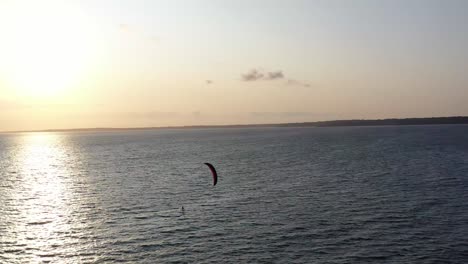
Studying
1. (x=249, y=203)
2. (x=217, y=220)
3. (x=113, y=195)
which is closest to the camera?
(x=217, y=220)

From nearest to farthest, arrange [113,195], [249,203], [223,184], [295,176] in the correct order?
[249,203] < [113,195] < [223,184] < [295,176]

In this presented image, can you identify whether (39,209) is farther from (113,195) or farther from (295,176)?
(295,176)

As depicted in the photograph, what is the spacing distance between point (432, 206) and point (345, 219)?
16767 millimetres

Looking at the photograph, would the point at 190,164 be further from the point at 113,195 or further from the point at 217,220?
the point at 217,220

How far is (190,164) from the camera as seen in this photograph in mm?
142000

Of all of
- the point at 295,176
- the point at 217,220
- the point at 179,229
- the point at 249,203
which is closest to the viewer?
the point at 179,229

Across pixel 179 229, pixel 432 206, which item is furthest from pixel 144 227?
pixel 432 206

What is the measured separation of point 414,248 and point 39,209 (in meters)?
57.9

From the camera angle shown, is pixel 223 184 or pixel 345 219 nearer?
pixel 345 219

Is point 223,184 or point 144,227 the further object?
point 223,184

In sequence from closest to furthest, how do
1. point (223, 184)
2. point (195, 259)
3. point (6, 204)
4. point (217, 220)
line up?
point (195, 259), point (217, 220), point (6, 204), point (223, 184)

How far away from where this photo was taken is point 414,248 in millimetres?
47062

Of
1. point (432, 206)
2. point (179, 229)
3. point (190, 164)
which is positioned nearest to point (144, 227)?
point (179, 229)

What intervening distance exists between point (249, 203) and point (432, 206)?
27.9 metres
